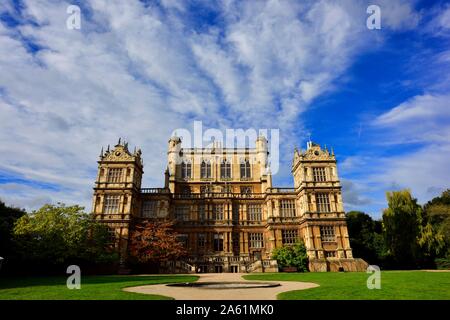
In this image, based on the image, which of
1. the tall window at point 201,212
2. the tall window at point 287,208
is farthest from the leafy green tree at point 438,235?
the tall window at point 201,212

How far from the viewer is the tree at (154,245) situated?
1337 inches

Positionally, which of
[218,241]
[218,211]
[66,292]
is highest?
[218,211]

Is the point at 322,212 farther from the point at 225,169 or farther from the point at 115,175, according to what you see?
the point at 115,175

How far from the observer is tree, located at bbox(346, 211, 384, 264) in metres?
44.1

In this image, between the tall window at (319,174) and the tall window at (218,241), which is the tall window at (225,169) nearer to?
the tall window at (218,241)

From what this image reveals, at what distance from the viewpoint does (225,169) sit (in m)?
49.0

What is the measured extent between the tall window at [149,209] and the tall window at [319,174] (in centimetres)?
2275

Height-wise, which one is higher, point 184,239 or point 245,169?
point 245,169

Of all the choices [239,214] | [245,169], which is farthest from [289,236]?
[245,169]

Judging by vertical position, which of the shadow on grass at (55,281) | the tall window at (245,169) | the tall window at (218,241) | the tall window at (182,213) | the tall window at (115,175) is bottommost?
the shadow on grass at (55,281)

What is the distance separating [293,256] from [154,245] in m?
16.9

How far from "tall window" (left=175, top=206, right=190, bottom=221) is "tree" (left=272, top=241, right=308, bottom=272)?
13.3 meters

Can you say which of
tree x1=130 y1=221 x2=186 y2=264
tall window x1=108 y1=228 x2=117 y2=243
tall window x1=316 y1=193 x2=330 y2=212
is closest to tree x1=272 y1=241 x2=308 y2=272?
tall window x1=316 y1=193 x2=330 y2=212
